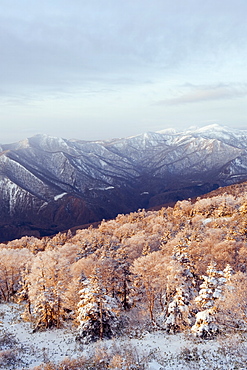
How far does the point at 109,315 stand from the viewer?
124 feet

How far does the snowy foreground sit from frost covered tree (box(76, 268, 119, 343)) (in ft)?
5.56

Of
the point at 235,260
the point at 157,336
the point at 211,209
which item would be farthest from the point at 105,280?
the point at 211,209

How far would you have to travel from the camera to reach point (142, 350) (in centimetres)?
3136

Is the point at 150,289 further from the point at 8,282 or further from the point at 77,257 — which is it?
the point at 8,282

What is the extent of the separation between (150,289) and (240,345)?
16113 mm

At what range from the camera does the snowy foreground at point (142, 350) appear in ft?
87.9

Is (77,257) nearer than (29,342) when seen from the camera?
No

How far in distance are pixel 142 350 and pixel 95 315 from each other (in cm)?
867

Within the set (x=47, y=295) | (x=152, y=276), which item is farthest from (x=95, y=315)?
(x=47, y=295)

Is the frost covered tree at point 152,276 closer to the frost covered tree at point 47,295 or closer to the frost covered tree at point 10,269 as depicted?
the frost covered tree at point 47,295

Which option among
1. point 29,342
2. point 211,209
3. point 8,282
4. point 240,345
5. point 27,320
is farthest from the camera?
point 211,209

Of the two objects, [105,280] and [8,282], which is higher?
[105,280]

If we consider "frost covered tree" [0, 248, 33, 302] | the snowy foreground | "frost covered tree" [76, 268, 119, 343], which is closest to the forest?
"frost covered tree" [76, 268, 119, 343]

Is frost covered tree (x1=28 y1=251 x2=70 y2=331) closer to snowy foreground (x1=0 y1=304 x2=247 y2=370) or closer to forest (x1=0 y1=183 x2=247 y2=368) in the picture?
forest (x1=0 y1=183 x2=247 y2=368)
